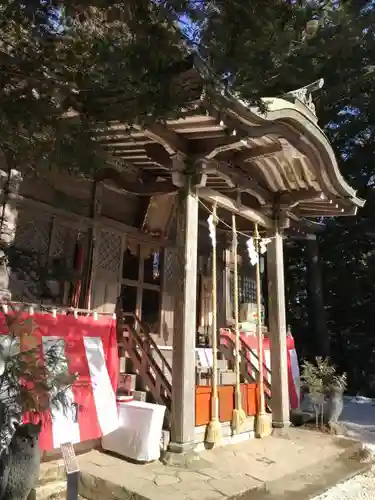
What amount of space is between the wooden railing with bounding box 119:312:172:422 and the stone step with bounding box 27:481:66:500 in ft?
5.57

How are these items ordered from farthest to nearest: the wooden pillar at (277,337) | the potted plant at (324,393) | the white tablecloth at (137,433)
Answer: the potted plant at (324,393) → the wooden pillar at (277,337) → the white tablecloth at (137,433)

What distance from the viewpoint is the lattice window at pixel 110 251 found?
8.11m

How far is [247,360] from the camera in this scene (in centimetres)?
902

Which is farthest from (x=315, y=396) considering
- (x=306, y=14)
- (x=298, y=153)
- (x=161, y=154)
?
(x=306, y=14)

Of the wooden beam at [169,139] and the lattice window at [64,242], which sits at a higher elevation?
the wooden beam at [169,139]

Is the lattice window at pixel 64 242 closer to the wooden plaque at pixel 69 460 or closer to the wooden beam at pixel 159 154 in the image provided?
the wooden beam at pixel 159 154

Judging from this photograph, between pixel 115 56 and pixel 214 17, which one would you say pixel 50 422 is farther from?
pixel 214 17

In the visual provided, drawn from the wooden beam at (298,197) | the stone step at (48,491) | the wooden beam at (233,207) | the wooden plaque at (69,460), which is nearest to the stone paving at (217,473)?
the stone step at (48,491)

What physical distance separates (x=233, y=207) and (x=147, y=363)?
9.59 feet

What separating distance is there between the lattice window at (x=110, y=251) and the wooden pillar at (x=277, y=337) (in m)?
2.87

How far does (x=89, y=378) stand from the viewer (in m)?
5.77

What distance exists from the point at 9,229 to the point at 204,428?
382cm

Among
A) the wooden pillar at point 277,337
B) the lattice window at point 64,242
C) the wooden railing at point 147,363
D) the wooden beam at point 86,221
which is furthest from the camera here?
the wooden pillar at point 277,337

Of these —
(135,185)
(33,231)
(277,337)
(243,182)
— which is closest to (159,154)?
(135,185)
